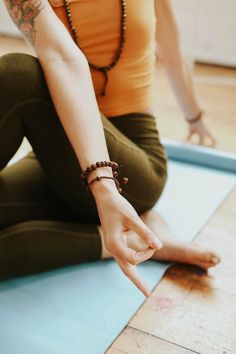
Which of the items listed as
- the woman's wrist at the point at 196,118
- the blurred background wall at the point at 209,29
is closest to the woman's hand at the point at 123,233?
the woman's wrist at the point at 196,118

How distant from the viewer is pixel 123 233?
90cm

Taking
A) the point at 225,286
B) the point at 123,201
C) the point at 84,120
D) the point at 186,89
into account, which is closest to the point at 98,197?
the point at 123,201

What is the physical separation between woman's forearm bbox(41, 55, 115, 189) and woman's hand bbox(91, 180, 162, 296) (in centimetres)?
8

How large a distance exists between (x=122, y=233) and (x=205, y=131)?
1052 millimetres

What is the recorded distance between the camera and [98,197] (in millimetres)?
955

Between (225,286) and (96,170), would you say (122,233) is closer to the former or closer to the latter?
(96,170)

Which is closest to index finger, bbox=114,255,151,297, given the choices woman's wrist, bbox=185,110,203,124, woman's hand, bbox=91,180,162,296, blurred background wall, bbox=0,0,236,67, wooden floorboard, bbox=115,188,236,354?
woman's hand, bbox=91,180,162,296

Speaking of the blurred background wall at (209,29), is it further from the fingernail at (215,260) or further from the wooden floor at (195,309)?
the fingernail at (215,260)

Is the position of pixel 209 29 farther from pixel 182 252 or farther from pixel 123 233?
pixel 123 233

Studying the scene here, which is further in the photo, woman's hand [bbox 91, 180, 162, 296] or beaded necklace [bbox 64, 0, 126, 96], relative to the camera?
beaded necklace [bbox 64, 0, 126, 96]

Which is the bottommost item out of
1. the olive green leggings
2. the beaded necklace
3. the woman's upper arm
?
the olive green leggings

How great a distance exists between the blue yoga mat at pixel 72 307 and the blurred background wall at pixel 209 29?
1.69 m

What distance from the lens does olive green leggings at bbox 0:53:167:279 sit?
113cm

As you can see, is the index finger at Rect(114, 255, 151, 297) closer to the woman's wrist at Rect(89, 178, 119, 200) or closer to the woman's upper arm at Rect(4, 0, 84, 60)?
the woman's wrist at Rect(89, 178, 119, 200)
